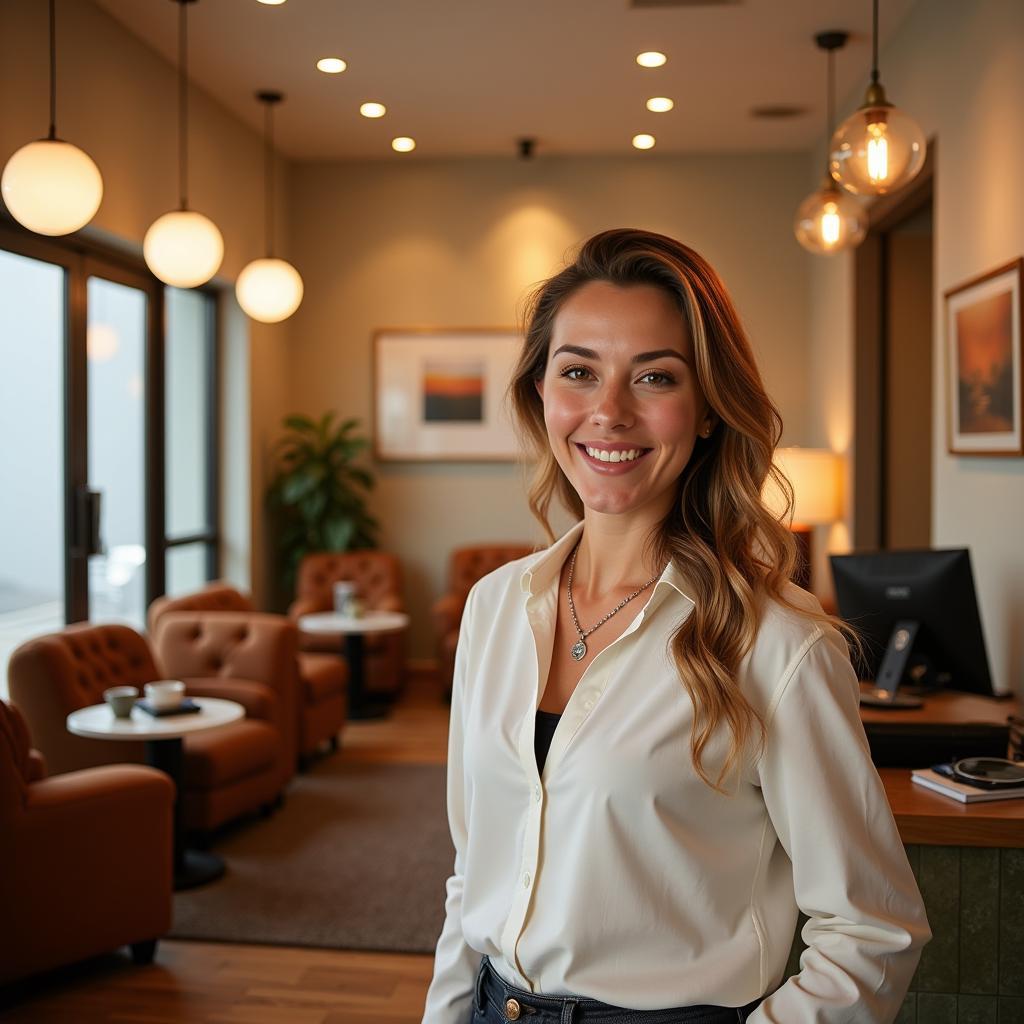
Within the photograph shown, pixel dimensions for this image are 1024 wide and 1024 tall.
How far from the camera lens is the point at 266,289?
612 cm

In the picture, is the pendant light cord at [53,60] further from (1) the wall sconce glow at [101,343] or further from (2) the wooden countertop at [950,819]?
(2) the wooden countertop at [950,819]

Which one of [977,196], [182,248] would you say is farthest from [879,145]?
[182,248]

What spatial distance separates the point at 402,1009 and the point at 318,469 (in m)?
4.53

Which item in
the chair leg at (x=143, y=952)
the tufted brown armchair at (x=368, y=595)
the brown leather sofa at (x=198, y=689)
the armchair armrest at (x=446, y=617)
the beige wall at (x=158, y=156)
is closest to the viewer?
the chair leg at (x=143, y=952)

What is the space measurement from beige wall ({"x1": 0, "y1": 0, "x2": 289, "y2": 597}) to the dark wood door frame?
11.1ft

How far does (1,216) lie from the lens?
4.54 metres

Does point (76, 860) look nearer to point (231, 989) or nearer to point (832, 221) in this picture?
point (231, 989)

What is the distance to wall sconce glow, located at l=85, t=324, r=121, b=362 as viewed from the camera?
545cm

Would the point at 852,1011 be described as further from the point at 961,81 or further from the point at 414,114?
the point at 414,114

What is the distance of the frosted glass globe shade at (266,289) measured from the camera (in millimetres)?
6117

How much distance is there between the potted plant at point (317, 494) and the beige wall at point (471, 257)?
0.35m

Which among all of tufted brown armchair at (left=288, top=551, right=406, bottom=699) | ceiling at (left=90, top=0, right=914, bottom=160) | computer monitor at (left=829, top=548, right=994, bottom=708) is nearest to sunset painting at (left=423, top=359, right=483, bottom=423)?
tufted brown armchair at (left=288, top=551, right=406, bottom=699)

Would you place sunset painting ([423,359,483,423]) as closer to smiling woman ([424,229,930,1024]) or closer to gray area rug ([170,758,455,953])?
gray area rug ([170,758,455,953])

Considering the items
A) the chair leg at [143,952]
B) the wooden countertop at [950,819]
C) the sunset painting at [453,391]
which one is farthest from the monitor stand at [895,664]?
the sunset painting at [453,391]
